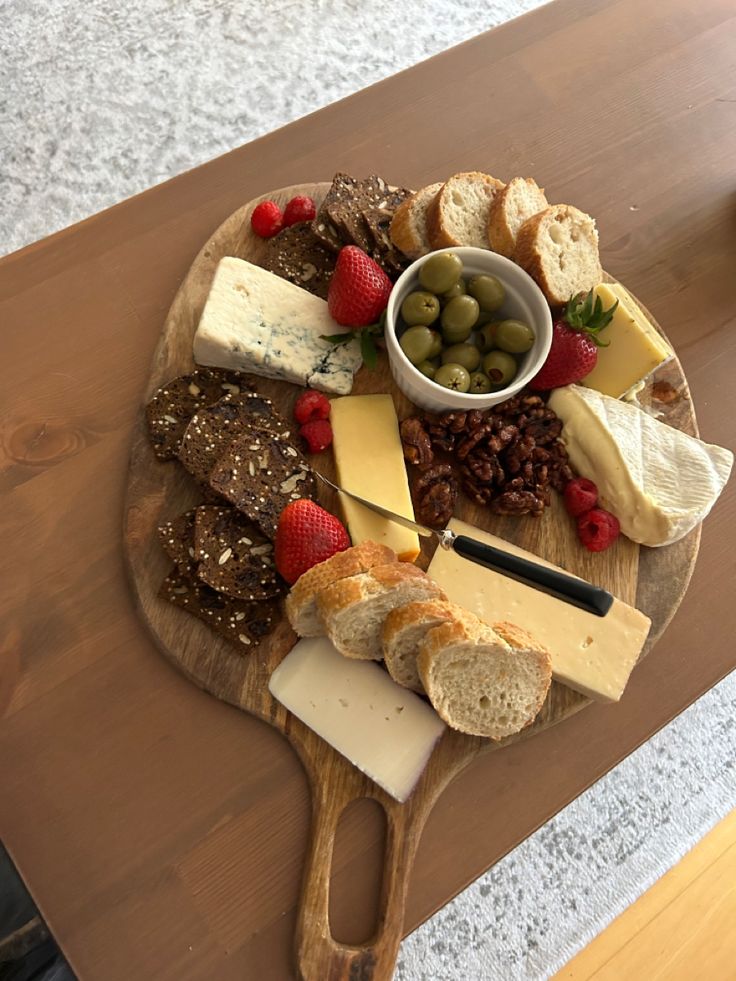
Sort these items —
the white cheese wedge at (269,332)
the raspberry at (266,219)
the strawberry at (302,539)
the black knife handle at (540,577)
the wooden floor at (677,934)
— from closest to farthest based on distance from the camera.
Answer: the black knife handle at (540,577), the strawberry at (302,539), the white cheese wedge at (269,332), the raspberry at (266,219), the wooden floor at (677,934)

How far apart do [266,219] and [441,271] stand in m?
0.39

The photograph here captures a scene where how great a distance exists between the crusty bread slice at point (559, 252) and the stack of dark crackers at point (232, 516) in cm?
50

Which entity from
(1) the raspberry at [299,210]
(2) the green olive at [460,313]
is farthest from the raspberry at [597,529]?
(1) the raspberry at [299,210]

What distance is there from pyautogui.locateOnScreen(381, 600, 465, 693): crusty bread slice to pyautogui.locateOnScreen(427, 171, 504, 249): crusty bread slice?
1.97 feet

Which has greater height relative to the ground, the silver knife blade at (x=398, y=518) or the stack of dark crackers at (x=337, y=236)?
the stack of dark crackers at (x=337, y=236)

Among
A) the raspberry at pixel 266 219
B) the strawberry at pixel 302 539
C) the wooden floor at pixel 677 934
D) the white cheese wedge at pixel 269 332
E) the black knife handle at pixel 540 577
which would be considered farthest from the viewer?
the wooden floor at pixel 677 934

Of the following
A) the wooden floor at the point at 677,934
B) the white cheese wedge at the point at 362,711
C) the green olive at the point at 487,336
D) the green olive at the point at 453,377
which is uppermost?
the green olive at the point at 487,336

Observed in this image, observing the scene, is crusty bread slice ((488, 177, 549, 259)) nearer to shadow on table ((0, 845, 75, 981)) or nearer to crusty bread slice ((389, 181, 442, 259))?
crusty bread slice ((389, 181, 442, 259))

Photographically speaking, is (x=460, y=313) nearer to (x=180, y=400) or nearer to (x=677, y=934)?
(x=180, y=400)

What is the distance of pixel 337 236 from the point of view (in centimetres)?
137

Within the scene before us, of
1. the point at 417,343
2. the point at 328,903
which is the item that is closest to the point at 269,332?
the point at 417,343

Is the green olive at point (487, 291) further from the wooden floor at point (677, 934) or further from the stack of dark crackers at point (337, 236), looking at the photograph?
the wooden floor at point (677, 934)

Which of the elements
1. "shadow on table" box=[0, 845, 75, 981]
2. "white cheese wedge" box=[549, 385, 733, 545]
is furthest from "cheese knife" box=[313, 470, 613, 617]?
"shadow on table" box=[0, 845, 75, 981]

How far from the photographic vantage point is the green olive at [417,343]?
1.23m
